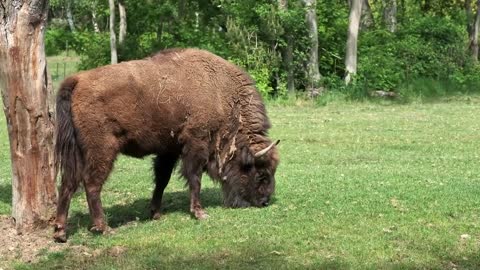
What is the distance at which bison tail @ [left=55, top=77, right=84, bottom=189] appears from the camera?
785cm

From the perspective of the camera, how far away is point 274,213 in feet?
28.7

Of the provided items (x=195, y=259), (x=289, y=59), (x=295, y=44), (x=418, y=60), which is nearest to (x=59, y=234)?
(x=195, y=259)

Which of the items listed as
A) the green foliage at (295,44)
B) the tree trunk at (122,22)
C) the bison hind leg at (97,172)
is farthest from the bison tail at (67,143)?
the tree trunk at (122,22)

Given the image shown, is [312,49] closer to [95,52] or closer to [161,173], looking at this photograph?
[95,52]

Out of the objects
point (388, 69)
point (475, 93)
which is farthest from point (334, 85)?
point (475, 93)

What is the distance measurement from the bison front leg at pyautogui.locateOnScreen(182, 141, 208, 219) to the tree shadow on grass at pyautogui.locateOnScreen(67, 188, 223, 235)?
0.40 meters

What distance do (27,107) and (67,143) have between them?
1.89 ft

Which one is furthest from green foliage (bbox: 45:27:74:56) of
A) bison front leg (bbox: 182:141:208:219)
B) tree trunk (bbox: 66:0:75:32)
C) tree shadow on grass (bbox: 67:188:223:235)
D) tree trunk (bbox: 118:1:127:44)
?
bison front leg (bbox: 182:141:208:219)

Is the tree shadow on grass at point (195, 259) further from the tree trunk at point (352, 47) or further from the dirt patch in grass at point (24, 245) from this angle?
the tree trunk at point (352, 47)

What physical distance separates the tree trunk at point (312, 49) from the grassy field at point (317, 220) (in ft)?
35.2

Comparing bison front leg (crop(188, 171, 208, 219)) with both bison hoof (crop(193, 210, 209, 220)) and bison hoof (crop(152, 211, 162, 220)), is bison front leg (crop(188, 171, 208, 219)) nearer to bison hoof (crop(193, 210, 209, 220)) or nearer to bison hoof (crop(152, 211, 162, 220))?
bison hoof (crop(193, 210, 209, 220))

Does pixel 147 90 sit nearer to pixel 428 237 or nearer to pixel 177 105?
pixel 177 105

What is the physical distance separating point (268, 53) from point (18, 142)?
55.3ft

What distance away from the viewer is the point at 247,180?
930 centimetres
